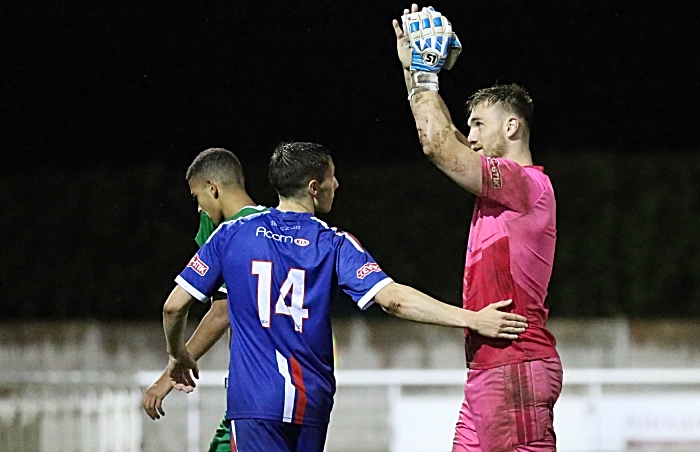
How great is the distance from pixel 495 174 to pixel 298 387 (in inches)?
43.7

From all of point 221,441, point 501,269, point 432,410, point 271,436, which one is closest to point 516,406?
point 501,269

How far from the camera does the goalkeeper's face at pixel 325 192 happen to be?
15.3 feet

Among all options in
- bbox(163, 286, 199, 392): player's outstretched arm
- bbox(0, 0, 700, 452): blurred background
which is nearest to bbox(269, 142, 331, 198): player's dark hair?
bbox(163, 286, 199, 392): player's outstretched arm

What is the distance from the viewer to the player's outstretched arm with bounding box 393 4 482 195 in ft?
13.5

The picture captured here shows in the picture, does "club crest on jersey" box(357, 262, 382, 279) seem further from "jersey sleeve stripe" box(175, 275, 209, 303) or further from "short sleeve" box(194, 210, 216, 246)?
"short sleeve" box(194, 210, 216, 246)

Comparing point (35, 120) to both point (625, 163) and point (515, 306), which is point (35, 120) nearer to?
point (625, 163)

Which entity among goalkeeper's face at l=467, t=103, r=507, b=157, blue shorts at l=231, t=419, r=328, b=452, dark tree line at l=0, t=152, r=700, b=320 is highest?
dark tree line at l=0, t=152, r=700, b=320

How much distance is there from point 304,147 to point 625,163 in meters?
11.1

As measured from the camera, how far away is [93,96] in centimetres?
1880

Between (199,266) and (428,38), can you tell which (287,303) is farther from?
(428,38)

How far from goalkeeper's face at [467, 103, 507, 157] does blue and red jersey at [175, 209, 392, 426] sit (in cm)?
67

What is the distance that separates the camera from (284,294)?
171 inches

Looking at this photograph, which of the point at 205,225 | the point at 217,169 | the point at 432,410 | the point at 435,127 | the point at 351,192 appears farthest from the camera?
the point at 351,192

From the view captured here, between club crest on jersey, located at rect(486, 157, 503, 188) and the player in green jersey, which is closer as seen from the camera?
club crest on jersey, located at rect(486, 157, 503, 188)
